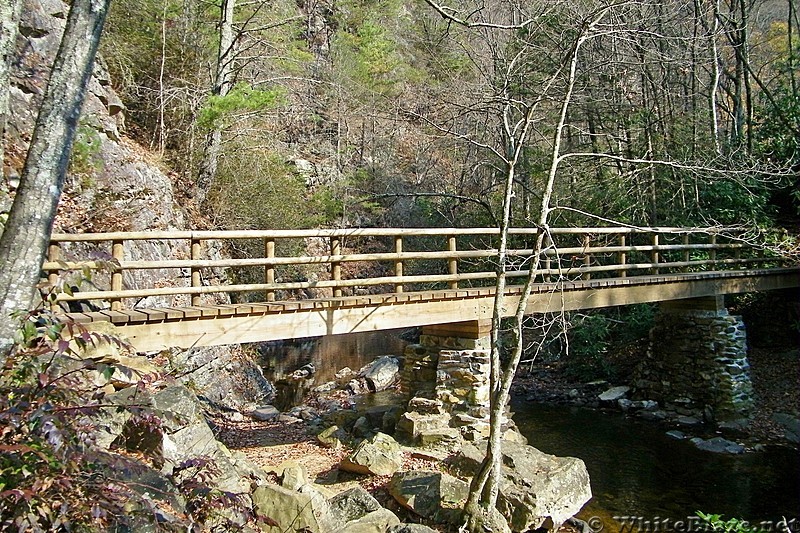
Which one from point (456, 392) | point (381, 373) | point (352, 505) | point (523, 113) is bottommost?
point (381, 373)

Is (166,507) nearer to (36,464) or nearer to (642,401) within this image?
(36,464)

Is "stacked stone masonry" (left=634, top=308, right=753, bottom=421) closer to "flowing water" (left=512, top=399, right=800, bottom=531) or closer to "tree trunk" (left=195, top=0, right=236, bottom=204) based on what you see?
"flowing water" (left=512, top=399, right=800, bottom=531)

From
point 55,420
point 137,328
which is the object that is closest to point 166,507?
point 55,420

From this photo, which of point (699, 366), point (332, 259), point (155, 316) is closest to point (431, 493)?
point (332, 259)

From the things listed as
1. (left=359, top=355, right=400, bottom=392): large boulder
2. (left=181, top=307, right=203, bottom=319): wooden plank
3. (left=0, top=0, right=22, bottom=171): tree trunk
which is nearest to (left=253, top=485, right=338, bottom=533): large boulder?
(left=181, top=307, right=203, bottom=319): wooden plank

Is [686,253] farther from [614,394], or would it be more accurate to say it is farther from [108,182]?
[108,182]

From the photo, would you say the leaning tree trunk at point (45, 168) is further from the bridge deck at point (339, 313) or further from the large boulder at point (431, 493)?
the large boulder at point (431, 493)

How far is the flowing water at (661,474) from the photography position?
6773mm

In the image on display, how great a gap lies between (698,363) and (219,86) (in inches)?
441

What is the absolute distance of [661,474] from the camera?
7945 millimetres

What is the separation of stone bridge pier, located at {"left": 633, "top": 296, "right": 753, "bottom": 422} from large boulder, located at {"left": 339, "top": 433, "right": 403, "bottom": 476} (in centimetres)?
689

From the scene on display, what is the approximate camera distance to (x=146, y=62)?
40.1 feet

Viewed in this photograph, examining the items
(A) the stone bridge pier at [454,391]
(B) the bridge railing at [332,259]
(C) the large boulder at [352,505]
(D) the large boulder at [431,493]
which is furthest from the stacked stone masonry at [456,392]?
(C) the large boulder at [352,505]

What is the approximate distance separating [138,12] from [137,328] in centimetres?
922
